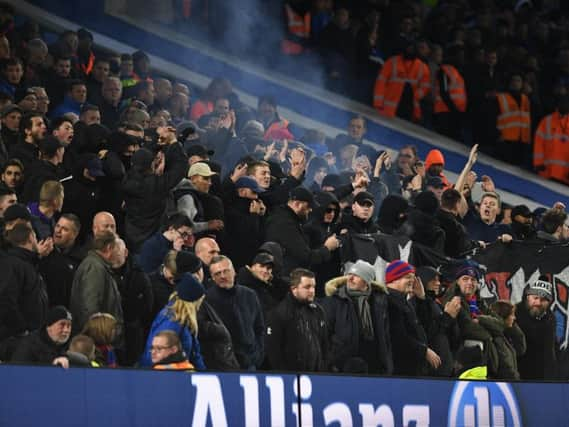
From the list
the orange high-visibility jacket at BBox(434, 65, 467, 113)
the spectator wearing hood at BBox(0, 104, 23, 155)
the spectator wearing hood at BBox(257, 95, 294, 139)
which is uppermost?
the orange high-visibility jacket at BBox(434, 65, 467, 113)

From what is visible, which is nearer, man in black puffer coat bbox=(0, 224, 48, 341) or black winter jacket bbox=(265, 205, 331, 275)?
man in black puffer coat bbox=(0, 224, 48, 341)

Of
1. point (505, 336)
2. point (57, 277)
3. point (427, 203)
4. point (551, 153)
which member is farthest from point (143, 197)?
point (551, 153)

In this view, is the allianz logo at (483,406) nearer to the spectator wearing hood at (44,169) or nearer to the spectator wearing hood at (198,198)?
the spectator wearing hood at (198,198)

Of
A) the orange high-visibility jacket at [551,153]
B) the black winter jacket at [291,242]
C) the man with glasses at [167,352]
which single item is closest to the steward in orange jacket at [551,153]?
the orange high-visibility jacket at [551,153]

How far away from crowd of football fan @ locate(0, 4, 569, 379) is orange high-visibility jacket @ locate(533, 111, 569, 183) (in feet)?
14.5

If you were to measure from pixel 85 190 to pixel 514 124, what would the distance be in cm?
905

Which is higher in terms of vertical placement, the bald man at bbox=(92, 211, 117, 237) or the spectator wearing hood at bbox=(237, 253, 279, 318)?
the bald man at bbox=(92, 211, 117, 237)

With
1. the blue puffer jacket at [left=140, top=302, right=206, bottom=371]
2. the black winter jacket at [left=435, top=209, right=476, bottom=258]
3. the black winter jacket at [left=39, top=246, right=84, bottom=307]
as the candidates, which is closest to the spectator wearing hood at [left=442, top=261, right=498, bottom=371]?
the black winter jacket at [left=435, top=209, right=476, bottom=258]

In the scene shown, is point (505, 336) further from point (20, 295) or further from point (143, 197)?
point (20, 295)

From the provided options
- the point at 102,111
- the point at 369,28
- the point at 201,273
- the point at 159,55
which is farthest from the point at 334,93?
the point at 201,273

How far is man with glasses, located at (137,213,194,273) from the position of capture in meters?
9.37

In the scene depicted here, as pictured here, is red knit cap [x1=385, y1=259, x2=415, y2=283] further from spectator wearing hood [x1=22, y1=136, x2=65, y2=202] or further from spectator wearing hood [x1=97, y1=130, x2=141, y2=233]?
spectator wearing hood [x1=22, y1=136, x2=65, y2=202]

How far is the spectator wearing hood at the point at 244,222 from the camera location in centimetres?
1025

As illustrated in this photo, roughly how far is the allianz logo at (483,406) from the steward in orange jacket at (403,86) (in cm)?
718
